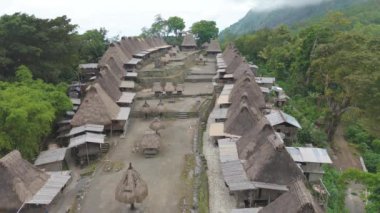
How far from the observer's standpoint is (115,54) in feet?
151

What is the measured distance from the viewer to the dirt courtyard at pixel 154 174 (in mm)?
19719

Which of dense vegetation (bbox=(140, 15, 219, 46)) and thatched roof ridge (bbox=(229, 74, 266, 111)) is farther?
dense vegetation (bbox=(140, 15, 219, 46))

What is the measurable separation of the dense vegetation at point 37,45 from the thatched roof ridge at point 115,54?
5388 mm

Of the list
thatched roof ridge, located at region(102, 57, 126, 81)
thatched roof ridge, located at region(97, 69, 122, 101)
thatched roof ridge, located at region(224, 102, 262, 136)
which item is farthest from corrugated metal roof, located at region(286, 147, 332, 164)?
thatched roof ridge, located at region(102, 57, 126, 81)

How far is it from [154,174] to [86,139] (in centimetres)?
620

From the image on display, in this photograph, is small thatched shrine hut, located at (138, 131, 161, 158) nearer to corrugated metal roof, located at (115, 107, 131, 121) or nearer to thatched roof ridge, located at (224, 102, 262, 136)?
corrugated metal roof, located at (115, 107, 131, 121)

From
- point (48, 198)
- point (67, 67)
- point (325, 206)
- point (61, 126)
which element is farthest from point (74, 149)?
point (325, 206)

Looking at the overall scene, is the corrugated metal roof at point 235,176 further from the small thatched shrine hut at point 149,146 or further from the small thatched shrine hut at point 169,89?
the small thatched shrine hut at point 169,89

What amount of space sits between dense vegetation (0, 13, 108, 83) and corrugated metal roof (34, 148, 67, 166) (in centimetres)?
1152

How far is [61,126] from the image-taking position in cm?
3080

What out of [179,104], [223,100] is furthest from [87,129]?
[223,100]

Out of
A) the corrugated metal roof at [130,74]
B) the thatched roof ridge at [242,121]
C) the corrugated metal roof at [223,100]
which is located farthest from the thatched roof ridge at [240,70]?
the thatched roof ridge at [242,121]

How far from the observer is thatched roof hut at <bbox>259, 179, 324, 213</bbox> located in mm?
14508

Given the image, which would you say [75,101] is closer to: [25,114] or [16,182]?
[25,114]
